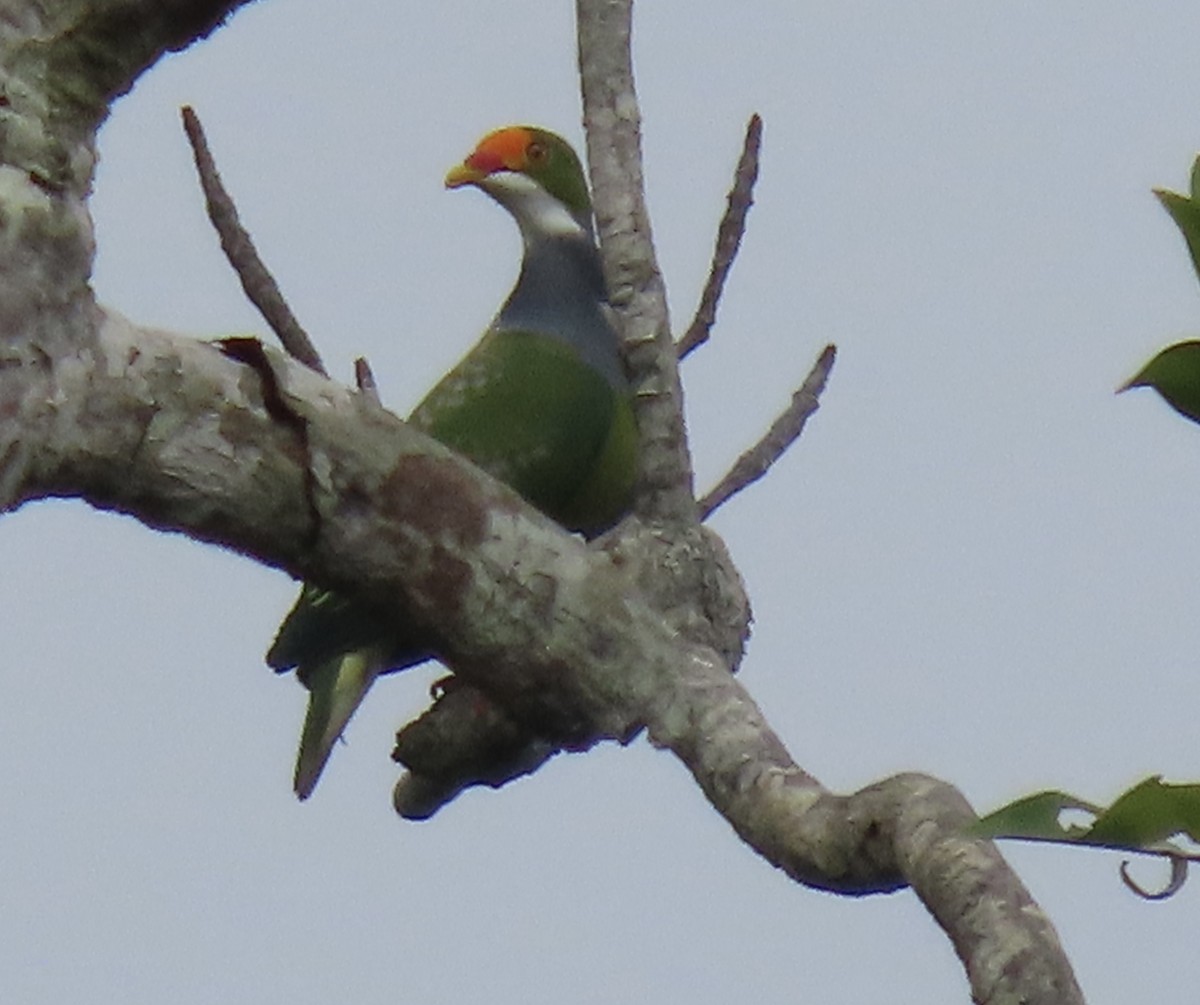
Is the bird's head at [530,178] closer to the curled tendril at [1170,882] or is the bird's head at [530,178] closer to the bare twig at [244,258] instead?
the bare twig at [244,258]

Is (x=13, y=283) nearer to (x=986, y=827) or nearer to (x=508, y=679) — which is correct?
(x=508, y=679)

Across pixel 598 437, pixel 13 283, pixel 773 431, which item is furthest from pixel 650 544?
pixel 598 437

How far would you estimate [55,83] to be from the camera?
5.62ft

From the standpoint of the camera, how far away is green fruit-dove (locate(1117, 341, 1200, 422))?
1411 millimetres

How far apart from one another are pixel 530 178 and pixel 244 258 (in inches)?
66.5

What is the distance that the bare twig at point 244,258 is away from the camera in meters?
2.30

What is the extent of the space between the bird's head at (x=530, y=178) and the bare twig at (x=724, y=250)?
1.50 meters

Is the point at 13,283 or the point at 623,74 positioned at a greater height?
the point at 623,74

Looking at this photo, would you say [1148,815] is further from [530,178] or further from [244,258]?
[530,178]

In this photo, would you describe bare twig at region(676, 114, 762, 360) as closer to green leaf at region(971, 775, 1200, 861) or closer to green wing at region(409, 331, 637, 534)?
green wing at region(409, 331, 637, 534)

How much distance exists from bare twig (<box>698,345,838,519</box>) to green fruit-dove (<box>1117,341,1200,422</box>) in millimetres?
948

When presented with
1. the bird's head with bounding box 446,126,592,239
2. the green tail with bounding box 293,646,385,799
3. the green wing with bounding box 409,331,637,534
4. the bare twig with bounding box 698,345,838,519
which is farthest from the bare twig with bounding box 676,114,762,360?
the bird's head with bounding box 446,126,592,239

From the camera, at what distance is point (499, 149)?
392cm

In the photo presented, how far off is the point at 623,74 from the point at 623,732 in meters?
0.71
